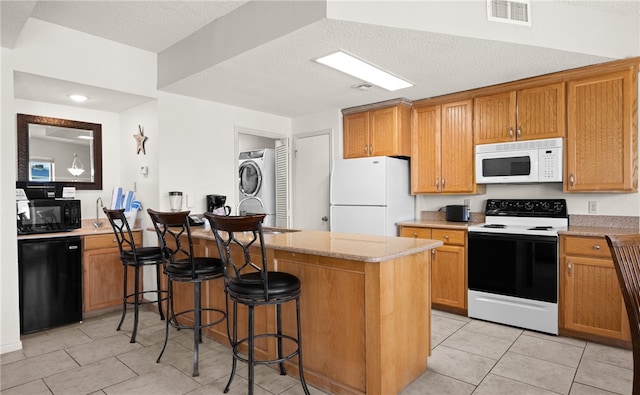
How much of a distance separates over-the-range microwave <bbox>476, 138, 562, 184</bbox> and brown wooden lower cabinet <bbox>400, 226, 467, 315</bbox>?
0.68 m

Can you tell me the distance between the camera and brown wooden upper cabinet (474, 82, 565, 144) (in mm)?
3340

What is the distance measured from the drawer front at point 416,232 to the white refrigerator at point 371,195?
4.4 inches

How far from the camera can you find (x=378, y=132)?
434 cm

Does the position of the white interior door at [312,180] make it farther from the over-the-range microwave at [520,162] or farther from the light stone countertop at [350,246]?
the light stone countertop at [350,246]

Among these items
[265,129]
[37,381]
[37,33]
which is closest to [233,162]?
[265,129]

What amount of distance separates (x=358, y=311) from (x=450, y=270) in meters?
1.98

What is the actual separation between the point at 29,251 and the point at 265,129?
112 inches

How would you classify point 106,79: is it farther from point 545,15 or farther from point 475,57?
point 545,15

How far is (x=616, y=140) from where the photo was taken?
10.0 feet

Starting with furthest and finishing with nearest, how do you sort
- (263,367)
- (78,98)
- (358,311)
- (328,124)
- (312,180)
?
(312,180)
(328,124)
(78,98)
(263,367)
(358,311)

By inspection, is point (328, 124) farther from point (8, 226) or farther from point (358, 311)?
point (8, 226)

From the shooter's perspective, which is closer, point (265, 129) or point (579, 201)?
point (579, 201)

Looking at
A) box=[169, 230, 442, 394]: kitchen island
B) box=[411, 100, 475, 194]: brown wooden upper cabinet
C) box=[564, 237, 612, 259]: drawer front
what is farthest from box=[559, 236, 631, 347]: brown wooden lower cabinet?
box=[169, 230, 442, 394]: kitchen island

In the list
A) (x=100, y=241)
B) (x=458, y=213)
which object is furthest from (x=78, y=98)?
(x=458, y=213)
